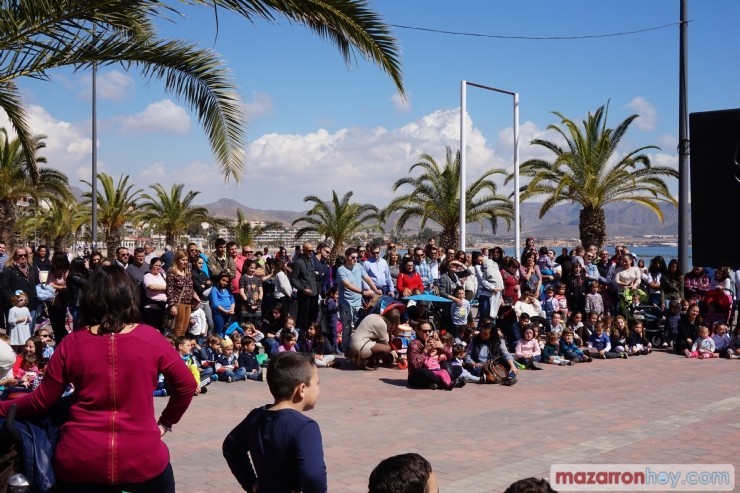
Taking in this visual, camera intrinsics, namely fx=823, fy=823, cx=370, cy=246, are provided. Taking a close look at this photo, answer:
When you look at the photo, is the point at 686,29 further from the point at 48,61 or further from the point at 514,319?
the point at 48,61

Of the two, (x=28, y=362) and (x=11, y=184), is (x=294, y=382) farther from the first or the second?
(x=11, y=184)

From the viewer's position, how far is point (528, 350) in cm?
1334

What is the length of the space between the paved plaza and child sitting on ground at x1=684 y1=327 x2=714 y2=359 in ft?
5.18

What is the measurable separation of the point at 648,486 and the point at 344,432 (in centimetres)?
308

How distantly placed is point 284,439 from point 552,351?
11064mm

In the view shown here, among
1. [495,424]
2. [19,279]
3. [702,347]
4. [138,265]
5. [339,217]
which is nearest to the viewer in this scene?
[495,424]

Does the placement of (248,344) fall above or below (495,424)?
above

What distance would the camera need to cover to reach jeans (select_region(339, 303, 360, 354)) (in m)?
13.7

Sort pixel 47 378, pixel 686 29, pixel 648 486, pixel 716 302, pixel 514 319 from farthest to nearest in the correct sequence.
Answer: pixel 686 29
pixel 716 302
pixel 514 319
pixel 648 486
pixel 47 378

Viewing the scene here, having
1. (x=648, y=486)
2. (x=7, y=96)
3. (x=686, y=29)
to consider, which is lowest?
(x=648, y=486)

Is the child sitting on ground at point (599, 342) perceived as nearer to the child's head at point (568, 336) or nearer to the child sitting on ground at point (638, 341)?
the child sitting on ground at point (638, 341)

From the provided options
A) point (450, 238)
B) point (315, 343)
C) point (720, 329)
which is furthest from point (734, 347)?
point (450, 238)

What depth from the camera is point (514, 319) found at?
47.3ft

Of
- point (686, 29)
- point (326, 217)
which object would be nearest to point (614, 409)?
point (686, 29)
